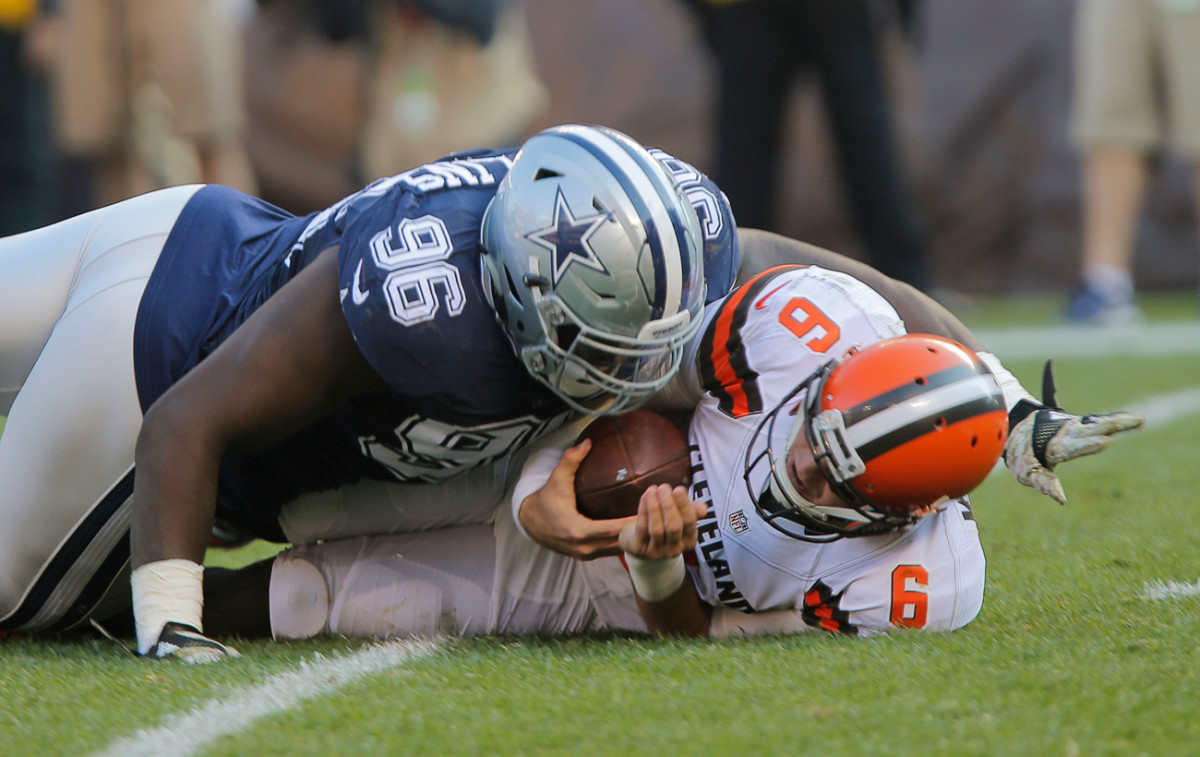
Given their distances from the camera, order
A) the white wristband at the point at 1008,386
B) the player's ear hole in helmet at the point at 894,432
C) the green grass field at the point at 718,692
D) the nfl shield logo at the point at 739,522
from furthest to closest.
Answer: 1. the white wristband at the point at 1008,386
2. the nfl shield logo at the point at 739,522
3. the player's ear hole in helmet at the point at 894,432
4. the green grass field at the point at 718,692

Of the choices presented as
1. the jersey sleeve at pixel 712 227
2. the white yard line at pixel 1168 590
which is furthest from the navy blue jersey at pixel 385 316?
the white yard line at pixel 1168 590

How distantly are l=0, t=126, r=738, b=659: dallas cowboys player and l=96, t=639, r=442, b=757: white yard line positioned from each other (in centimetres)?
21

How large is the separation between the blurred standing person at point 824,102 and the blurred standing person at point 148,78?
2.11 m

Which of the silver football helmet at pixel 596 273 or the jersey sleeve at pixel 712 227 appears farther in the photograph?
the jersey sleeve at pixel 712 227

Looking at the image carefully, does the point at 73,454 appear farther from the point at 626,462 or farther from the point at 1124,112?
the point at 1124,112

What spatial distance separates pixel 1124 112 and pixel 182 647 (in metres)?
5.11

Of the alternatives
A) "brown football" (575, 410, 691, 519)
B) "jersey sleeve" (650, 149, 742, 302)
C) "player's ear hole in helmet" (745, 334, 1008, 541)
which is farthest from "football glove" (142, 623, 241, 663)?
"jersey sleeve" (650, 149, 742, 302)

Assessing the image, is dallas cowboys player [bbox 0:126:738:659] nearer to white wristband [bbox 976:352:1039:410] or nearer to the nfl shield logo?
the nfl shield logo

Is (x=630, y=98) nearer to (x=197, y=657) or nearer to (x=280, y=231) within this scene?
(x=280, y=231)

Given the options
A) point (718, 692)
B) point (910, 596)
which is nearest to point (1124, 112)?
point (910, 596)

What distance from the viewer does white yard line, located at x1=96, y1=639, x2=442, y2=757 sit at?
1.91m

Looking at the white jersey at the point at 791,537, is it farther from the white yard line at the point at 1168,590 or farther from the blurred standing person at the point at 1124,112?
the blurred standing person at the point at 1124,112

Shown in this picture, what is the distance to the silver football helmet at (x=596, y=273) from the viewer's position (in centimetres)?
224

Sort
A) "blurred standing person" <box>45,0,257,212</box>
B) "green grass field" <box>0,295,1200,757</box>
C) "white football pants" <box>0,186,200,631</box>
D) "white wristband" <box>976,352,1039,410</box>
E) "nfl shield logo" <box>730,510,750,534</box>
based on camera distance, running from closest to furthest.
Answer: "green grass field" <box>0,295,1200,757</box>, "nfl shield logo" <box>730,510,750,534</box>, "white football pants" <box>0,186,200,631</box>, "white wristband" <box>976,352,1039,410</box>, "blurred standing person" <box>45,0,257,212</box>
